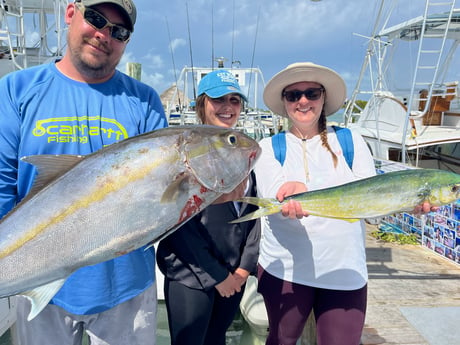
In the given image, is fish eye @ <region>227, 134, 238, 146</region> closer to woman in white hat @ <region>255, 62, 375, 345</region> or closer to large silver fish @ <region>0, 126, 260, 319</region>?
large silver fish @ <region>0, 126, 260, 319</region>

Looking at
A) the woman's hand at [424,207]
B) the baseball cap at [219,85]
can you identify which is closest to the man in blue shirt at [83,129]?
the baseball cap at [219,85]

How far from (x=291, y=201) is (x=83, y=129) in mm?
1165

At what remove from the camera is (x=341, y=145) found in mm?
2273

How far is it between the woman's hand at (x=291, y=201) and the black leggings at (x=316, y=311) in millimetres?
547

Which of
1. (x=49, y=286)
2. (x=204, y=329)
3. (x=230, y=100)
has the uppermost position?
(x=230, y=100)

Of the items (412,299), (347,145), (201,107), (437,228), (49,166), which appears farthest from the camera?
(437,228)

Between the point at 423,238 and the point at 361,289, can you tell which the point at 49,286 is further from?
the point at 423,238

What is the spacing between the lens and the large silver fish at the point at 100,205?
1.29m

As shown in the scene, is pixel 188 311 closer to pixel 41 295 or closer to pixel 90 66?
pixel 41 295

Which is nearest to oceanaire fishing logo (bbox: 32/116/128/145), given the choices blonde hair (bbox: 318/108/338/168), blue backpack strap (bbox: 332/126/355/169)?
blonde hair (bbox: 318/108/338/168)

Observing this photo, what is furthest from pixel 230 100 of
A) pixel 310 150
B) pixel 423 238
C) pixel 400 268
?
pixel 423 238

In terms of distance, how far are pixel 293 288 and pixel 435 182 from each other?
1.05 m

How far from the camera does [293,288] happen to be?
2.22 m

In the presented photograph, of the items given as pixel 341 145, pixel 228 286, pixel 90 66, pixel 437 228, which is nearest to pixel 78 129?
pixel 90 66
